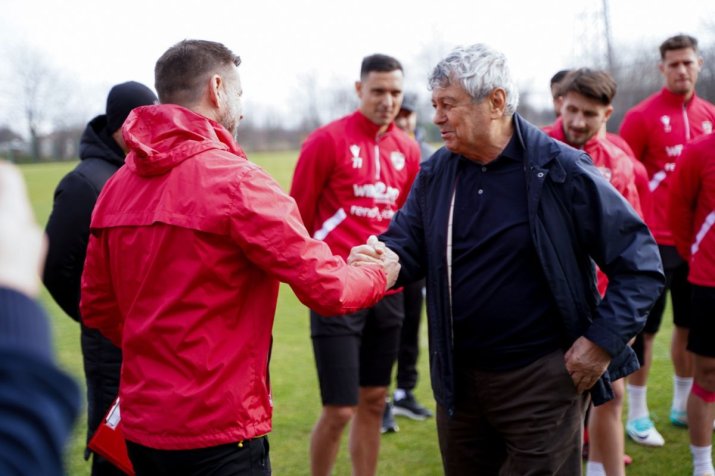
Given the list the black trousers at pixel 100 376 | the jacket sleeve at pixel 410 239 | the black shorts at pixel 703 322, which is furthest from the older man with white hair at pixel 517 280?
the black shorts at pixel 703 322

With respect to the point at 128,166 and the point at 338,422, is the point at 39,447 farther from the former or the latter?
the point at 338,422

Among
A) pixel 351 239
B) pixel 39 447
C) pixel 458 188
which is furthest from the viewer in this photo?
pixel 351 239

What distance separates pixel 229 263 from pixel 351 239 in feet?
7.56

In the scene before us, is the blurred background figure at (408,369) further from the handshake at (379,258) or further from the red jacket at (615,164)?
the handshake at (379,258)

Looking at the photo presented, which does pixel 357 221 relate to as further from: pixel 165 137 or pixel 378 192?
pixel 165 137

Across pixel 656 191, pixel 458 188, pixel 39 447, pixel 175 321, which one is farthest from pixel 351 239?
pixel 39 447

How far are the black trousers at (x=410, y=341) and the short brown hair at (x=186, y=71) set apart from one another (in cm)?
406

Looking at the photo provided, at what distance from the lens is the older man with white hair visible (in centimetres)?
291

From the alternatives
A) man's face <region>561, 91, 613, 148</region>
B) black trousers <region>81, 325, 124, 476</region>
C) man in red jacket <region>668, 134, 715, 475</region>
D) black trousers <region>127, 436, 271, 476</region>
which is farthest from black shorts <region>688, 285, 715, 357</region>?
black trousers <region>81, 325, 124, 476</region>

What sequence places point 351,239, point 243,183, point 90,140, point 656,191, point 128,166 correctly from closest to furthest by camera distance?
point 243,183, point 128,166, point 90,140, point 351,239, point 656,191

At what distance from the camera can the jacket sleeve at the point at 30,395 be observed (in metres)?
1.00

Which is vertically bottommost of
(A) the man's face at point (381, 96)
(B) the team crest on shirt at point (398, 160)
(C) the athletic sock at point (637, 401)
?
(C) the athletic sock at point (637, 401)

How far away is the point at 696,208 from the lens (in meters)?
4.82

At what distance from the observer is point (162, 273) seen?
2.50 m
